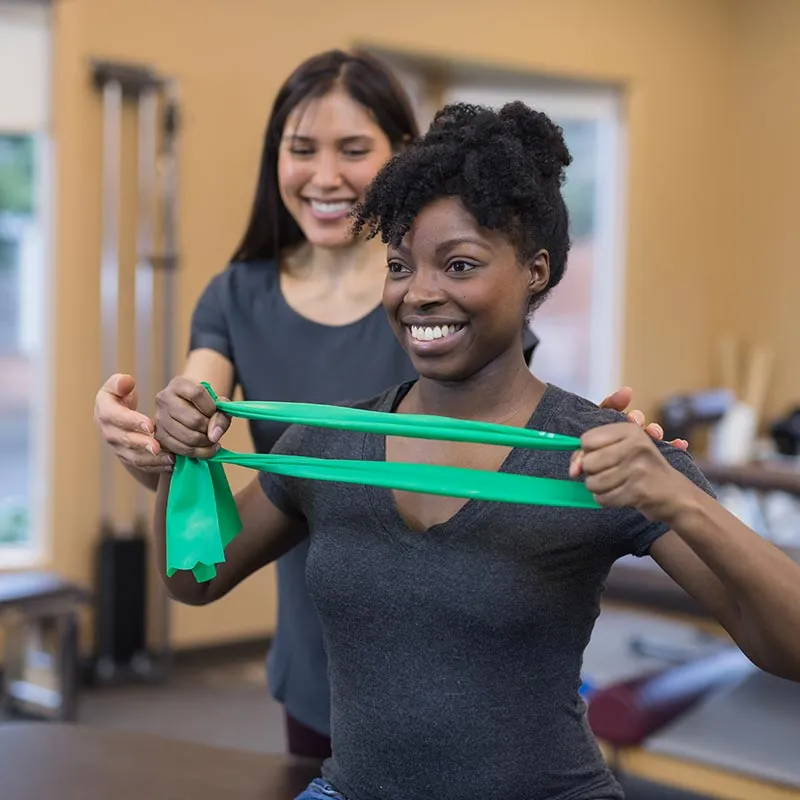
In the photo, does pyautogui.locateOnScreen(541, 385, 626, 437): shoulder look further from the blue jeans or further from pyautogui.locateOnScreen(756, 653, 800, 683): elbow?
the blue jeans

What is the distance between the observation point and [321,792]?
1412 mm

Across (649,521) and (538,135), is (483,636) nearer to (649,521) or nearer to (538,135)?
(649,521)

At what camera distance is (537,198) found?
130 centimetres

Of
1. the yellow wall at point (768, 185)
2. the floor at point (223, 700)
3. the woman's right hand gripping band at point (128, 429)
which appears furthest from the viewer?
the yellow wall at point (768, 185)

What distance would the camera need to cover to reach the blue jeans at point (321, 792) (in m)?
1.39

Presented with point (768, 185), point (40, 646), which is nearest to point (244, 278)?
point (40, 646)

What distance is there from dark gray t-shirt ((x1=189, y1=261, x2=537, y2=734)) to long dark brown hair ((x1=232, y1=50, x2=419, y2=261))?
2.1 inches

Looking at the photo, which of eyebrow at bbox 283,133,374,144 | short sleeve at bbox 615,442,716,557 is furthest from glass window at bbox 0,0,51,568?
short sleeve at bbox 615,442,716,557

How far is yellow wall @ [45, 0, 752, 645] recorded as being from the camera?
4.62 meters

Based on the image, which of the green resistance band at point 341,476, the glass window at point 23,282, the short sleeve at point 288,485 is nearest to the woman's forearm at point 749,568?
the green resistance band at point 341,476

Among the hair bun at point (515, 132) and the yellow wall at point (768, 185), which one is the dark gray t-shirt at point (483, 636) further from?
the yellow wall at point (768, 185)

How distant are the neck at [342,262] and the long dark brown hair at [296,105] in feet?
0.20

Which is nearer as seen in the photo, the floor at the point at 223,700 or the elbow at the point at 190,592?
the elbow at the point at 190,592

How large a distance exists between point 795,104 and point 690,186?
0.69 meters
